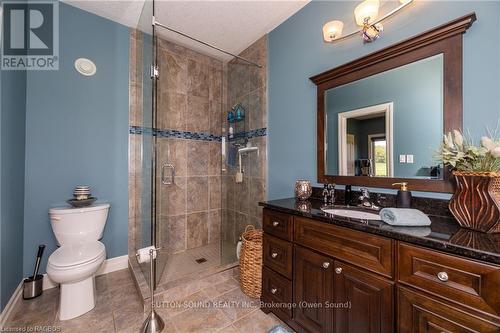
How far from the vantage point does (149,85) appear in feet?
6.04

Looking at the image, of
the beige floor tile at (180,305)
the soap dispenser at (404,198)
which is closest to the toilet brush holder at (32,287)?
the beige floor tile at (180,305)

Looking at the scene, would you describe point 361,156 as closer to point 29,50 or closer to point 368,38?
point 368,38

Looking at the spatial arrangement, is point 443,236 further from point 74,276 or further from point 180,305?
point 74,276

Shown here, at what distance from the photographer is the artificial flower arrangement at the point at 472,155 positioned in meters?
0.88

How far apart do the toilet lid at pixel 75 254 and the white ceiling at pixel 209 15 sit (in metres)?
2.00

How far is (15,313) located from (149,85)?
6.68 ft

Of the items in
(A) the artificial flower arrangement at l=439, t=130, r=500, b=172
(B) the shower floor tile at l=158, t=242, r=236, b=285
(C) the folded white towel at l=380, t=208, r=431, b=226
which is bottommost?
(B) the shower floor tile at l=158, t=242, r=236, b=285

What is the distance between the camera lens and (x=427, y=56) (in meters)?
1.22

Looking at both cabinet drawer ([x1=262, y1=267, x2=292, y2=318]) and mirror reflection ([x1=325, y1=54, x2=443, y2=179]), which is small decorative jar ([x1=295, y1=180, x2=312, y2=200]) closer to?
mirror reflection ([x1=325, y1=54, x2=443, y2=179])

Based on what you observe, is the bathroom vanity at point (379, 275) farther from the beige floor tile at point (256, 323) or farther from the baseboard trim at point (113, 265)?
the baseboard trim at point (113, 265)

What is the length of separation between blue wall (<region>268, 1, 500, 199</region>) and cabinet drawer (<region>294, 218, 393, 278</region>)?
2.26ft

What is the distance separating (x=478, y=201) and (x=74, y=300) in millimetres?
2548

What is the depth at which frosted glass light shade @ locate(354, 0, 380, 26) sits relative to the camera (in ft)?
4.49

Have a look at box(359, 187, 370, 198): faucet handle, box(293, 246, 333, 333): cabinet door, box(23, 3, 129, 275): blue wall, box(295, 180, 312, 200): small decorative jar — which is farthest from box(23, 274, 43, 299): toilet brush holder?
box(359, 187, 370, 198): faucet handle
